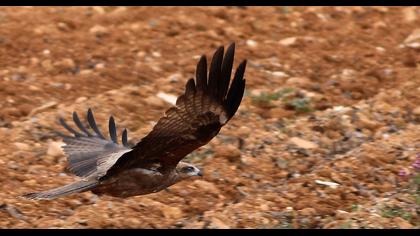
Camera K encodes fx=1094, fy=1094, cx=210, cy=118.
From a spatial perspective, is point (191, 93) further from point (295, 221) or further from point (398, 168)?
point (398, 168)

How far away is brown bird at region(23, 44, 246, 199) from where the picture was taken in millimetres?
7457

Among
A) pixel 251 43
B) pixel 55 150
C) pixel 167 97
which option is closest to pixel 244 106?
pixel 167 97

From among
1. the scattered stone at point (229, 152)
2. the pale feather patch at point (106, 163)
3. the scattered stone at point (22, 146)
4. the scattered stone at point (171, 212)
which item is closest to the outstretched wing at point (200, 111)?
the pale feather patch at point (106, 163)

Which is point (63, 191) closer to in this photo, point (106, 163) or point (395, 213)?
point (106, 163)

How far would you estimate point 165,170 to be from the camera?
841 centimetres

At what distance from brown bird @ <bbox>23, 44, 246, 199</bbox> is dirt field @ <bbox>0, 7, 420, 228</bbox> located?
0.43 m

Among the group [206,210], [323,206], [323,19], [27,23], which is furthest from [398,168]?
[27,23]

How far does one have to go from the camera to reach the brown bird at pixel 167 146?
7457 mm

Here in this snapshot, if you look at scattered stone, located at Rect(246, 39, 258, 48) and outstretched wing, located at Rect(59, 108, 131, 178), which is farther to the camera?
scattered stone, located at Rect(246, 39, 258, 48)

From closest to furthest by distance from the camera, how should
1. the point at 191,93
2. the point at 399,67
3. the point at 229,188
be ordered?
1. the point at 191,93
2. the point at 229,188
3. the point at 399,67

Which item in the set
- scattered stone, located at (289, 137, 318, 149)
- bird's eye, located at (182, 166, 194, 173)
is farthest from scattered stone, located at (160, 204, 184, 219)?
scattered stone, located at (289, 137, 318, 149)

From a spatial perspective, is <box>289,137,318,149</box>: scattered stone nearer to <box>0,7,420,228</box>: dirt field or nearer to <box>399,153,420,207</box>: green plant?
<box>0,7,420,228</box>: dirt field

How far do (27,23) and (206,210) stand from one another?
5421 mm

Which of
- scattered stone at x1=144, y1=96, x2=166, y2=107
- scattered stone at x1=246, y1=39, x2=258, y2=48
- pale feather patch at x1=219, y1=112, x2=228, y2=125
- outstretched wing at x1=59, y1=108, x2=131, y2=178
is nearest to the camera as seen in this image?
pale feather patch at x1=219, y1=112, x2=228, y2=125
